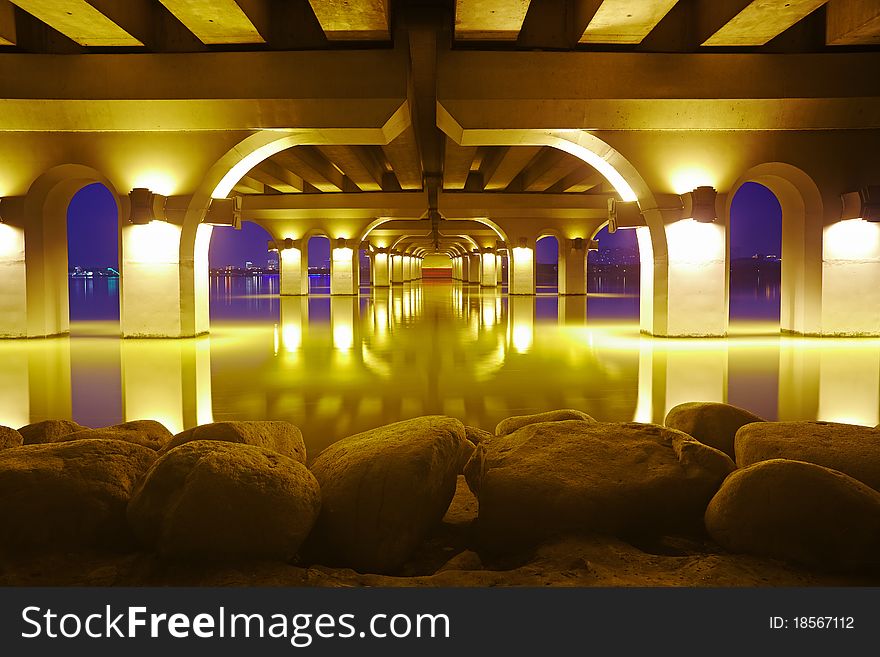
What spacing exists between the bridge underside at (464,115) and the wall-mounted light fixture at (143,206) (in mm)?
42

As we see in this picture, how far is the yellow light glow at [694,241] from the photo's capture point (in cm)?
1220

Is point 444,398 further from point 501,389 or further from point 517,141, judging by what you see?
point 517,141

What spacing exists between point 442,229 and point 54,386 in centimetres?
3187

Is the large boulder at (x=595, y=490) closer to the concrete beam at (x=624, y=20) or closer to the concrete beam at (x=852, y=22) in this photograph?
the concrete beam at (x=624, y=20)

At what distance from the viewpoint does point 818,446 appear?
11.6 feet

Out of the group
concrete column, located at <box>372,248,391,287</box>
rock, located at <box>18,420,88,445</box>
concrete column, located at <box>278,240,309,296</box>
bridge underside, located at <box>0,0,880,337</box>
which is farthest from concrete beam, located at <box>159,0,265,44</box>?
concrete column, located at <box>372,248,391,287</box>

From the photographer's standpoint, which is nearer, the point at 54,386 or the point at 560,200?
the point at 54,386

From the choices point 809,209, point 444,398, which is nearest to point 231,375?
point 444,398

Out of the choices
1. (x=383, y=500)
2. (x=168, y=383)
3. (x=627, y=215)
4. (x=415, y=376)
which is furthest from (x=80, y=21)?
(x=627, y=215)

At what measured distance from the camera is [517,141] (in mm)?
12328

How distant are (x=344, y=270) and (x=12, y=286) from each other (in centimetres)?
2119

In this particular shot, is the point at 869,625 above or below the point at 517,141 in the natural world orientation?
below

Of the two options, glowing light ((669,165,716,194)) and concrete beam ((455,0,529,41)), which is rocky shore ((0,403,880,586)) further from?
glowing light ((669,165,716,194))

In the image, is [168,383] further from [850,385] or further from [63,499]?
[850,385]
